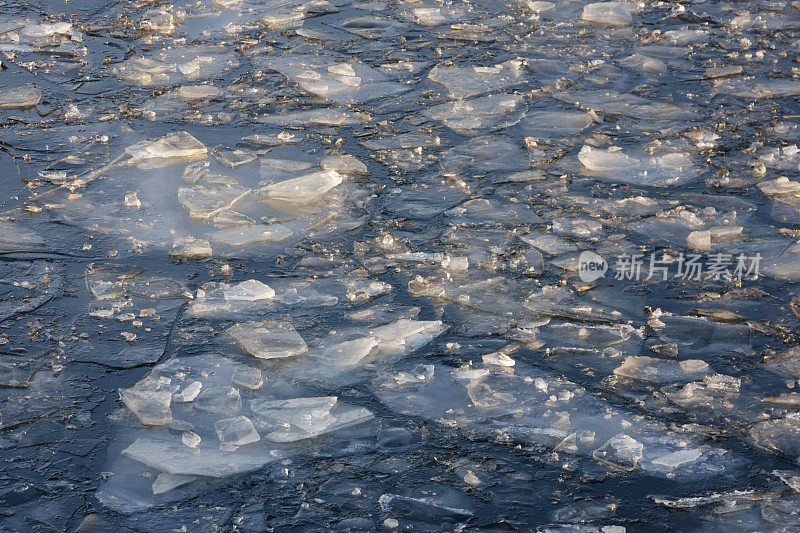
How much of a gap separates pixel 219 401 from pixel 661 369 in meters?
1.32

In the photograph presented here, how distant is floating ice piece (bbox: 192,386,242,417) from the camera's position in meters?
2.33

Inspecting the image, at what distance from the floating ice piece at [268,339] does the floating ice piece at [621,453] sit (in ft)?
3.08

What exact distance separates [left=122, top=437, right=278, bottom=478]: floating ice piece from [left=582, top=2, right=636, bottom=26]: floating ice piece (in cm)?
389

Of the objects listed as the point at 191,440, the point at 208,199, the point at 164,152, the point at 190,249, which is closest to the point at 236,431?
the point at 191,440

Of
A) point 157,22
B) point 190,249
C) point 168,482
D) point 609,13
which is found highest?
point 609,13

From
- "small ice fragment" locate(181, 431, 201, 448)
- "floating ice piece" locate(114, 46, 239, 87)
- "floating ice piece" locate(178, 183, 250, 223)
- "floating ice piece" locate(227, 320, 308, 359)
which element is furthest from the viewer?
"floating ice piece" locate(114, 46, 239, 87)

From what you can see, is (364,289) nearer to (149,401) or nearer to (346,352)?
(346,352)

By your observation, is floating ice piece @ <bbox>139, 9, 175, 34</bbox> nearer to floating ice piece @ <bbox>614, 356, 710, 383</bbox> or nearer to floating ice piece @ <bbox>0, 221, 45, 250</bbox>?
floating ice piece @ <bbox>0, 221, 45, 250</bbox>

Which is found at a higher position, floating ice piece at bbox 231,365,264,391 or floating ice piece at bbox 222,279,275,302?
floating ice piece at bbox 222,279,275,302

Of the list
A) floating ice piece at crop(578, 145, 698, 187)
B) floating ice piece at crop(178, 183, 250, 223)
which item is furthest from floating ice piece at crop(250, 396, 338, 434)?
floating ice piece at crop(578, 145, 698, 187)

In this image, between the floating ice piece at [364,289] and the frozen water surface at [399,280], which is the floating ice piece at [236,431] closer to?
the frozen water surface at [399,280]

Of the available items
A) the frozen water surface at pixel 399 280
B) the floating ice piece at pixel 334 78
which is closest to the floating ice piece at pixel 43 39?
the frozen water surface at pixel 399 280

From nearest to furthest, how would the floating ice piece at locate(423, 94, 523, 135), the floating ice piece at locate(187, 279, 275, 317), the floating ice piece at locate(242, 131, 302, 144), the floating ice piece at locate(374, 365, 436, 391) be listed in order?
the floating ice piece at locate(374, 365, 436, 391) < the floating ice piece at locate(187, 279, 275, 317) < the floating ice piece at locate(242, 131, 302, 144) < the floating ice piece at locate(423, 94, 523, 135)

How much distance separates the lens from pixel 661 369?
2484mm
